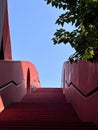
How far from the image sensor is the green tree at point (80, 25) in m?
3.97

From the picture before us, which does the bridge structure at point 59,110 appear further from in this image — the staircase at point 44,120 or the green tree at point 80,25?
the green tree at point 80,25


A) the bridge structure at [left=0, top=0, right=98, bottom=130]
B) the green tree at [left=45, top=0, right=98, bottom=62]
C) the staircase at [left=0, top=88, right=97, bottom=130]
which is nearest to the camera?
the green tree at [left=45, top=0, right=98, bottom=62]

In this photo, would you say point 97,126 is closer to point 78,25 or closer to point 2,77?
point 78,25

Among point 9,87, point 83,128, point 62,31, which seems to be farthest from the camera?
point 9,87

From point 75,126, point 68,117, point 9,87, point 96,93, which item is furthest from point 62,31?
point 9,87

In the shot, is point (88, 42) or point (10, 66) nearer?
point (88, 42)

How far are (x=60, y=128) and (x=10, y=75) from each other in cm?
473

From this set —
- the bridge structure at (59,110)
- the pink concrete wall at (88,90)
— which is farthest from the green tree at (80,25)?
the bridge structure at (59,110)

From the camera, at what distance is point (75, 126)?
5.64 meters

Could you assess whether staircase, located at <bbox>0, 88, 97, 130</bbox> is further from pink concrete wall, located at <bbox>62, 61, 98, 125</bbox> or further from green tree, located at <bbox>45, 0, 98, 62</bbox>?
green tree, located at <bbox>45, 0, 98, 62</bbox>

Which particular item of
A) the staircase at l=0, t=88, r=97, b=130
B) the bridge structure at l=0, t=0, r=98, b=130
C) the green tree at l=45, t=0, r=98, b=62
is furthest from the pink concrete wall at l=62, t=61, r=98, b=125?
the green tree at l=45, t=0, r=98, b=62

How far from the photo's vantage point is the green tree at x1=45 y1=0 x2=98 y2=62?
397 cm

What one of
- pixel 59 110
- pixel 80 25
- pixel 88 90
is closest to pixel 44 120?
pixel 88 90

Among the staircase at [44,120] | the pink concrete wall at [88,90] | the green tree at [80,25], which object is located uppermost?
the green tree at [80,25]
